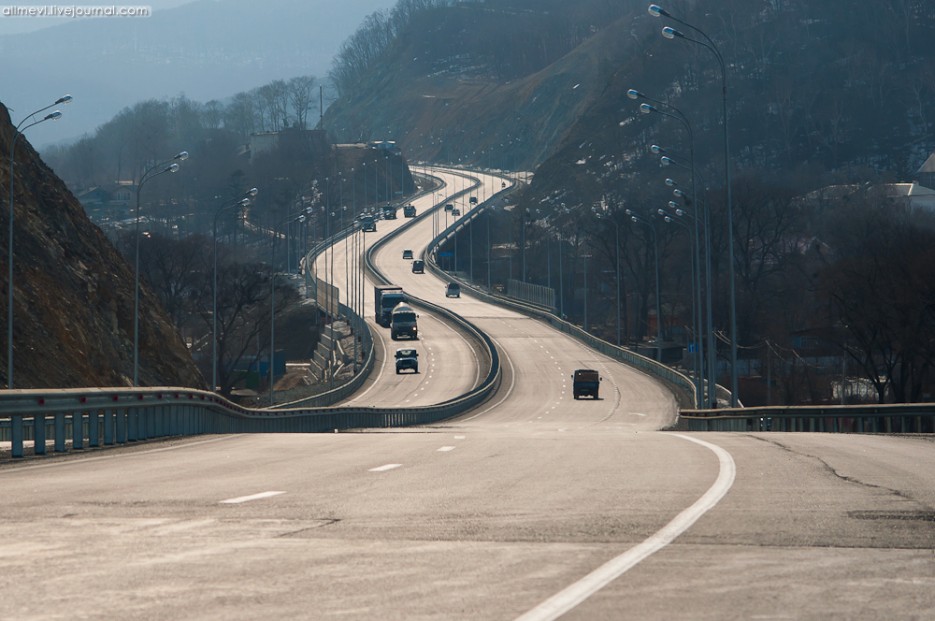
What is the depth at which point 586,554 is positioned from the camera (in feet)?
30.1

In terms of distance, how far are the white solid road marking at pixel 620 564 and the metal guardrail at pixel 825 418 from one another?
24140 millimetres

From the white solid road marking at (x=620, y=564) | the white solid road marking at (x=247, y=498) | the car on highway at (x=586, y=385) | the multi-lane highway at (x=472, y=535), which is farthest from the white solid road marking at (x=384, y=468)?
the car on highway at (x=586, y=385)

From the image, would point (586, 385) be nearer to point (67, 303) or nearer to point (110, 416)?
point (67, 303)

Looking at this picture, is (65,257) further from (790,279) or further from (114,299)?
(790,279)

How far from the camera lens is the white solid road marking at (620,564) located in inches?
283

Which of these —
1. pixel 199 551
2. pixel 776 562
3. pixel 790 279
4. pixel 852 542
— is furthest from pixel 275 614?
pixel 790 279

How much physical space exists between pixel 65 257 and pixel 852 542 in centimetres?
4952

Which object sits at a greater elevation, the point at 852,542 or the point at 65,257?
the point at 65,257

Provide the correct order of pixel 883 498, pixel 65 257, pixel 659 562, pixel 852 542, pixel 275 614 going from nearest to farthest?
pixel 275 614
pixel 659 562
pixel 852 542
pixel 883 498
pixel 65 257

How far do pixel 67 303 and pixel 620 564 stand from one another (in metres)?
45.0

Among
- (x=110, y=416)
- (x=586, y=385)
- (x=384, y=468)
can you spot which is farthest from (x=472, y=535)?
(x=586, y=385)

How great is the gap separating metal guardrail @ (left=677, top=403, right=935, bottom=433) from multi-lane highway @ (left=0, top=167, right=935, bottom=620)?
17.1 m

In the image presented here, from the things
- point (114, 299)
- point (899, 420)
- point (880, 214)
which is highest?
point (880, 214)

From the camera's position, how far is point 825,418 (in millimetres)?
46188
